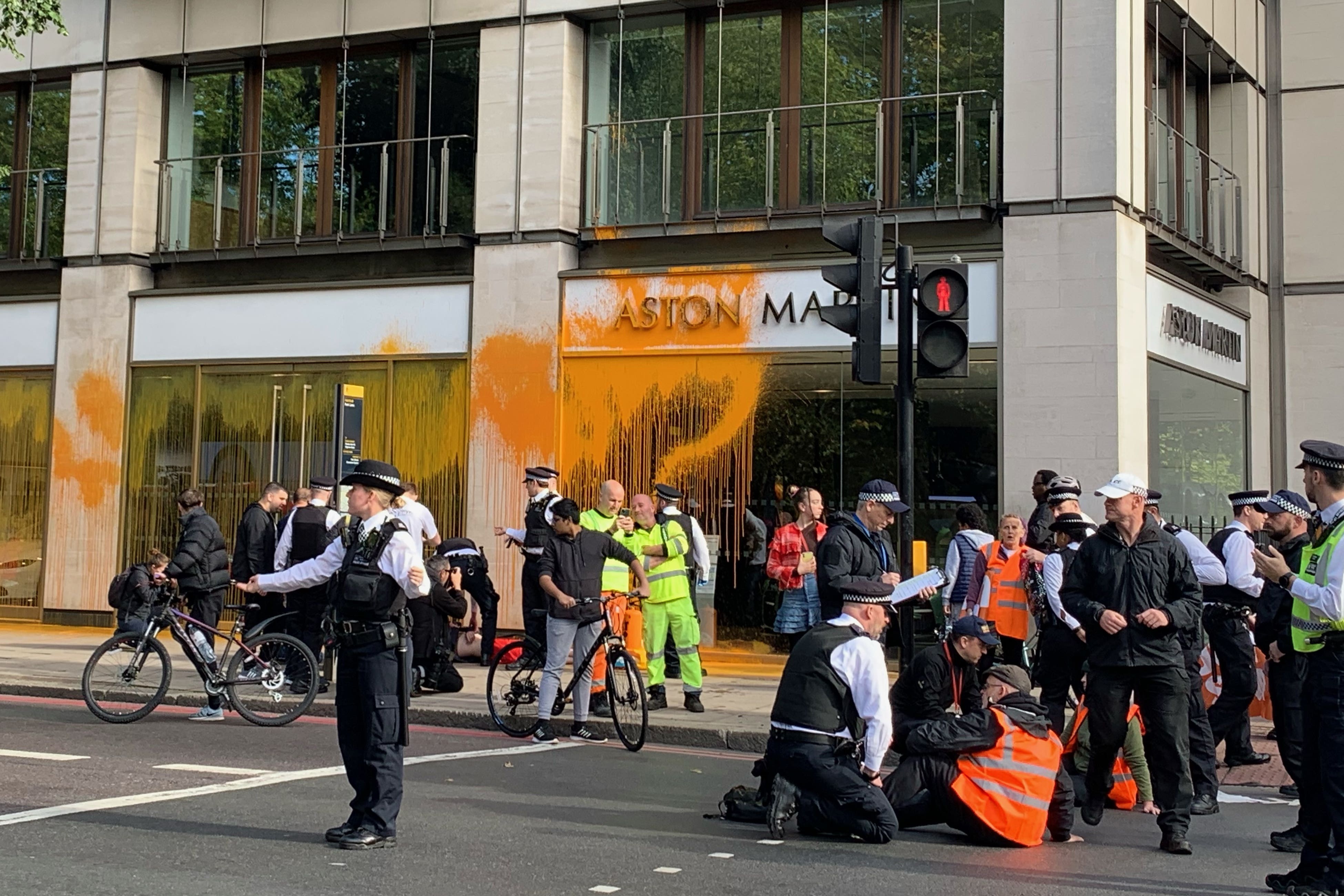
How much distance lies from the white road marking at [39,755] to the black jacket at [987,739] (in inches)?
217

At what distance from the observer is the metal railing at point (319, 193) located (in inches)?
716

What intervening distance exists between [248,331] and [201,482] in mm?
1949

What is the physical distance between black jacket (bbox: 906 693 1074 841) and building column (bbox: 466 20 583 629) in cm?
947

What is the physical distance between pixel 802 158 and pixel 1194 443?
18.1 ft

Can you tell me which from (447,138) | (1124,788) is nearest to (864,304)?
(1124,788)

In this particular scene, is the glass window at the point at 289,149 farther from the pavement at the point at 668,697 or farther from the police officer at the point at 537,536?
the police officer at the point at 537,536

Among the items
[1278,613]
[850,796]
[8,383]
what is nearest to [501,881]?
[850,796]

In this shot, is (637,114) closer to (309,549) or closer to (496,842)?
(309,549)

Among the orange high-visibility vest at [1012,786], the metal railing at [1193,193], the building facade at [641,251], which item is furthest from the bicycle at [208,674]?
the metal railing at [1193,193]

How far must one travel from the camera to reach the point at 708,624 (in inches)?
649

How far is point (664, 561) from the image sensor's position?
13281mm

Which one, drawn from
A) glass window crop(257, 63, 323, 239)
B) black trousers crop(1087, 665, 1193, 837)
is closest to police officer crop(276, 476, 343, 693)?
glass window crop(257, 63, 323, 239)

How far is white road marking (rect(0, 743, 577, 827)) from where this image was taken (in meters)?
7.95

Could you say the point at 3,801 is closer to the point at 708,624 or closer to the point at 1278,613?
the point at 1278,613
